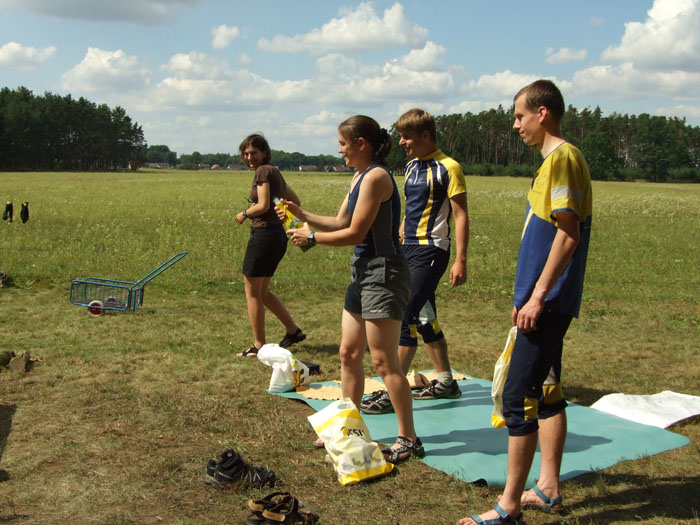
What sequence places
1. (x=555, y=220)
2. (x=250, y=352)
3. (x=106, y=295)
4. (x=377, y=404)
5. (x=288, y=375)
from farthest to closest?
(x=106, y=295)
(x=250, y=352)
(x=288, y=375)
(x=377, y=404)
(x=555, y=220)

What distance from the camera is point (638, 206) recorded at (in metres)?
32.3

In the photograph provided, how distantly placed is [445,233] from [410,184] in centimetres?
49

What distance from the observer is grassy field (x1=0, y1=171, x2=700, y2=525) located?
3.71 metres

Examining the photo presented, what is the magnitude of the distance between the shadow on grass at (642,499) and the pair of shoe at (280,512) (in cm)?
150

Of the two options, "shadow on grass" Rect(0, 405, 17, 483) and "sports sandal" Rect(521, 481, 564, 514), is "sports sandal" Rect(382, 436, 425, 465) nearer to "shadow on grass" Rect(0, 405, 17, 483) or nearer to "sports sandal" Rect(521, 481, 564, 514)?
"sports sandal" Rect(521, 481, 564, 514)

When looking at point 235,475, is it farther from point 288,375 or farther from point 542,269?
point 542,269

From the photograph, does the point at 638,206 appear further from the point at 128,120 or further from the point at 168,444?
the point at 128,120

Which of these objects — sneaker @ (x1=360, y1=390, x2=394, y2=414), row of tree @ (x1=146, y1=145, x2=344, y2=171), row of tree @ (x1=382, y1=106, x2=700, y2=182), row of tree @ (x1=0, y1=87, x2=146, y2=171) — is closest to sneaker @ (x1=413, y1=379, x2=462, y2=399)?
sneaker @ (x1=360, y1=390, x2=394, y2=414)

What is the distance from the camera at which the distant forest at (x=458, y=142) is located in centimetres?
9662

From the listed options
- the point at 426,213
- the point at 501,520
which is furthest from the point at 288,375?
the point at 501,520

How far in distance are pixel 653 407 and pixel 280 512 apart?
11.4ft

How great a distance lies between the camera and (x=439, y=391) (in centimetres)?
568

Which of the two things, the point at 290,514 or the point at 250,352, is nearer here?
the point at 290,514

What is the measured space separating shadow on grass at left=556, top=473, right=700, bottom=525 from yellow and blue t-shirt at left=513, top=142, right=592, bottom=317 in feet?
3.97
